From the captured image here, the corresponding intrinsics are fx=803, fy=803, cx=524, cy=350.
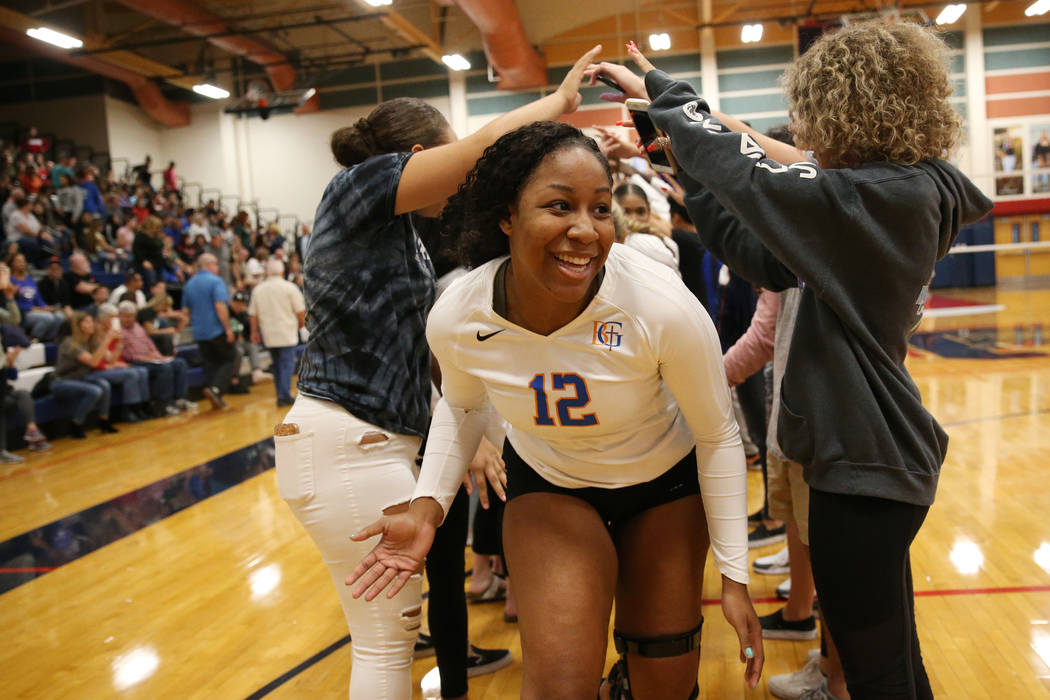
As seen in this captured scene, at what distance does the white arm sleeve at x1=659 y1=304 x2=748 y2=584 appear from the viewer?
1625 mm

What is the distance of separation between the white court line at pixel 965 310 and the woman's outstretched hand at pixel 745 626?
11.9 meters

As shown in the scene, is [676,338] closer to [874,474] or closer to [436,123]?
[874,474]

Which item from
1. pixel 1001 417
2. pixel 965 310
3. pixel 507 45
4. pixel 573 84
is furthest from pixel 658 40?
pixel 573 84

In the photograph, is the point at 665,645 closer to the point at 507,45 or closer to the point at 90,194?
the point at 507,45

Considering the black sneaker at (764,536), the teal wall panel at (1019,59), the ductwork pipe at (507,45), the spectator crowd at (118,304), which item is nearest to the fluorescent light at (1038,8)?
the teal wall panel at (1019,59)

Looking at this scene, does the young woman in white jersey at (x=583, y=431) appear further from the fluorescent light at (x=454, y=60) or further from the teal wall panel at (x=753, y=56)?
the teal wall panel at (x=753, y=56)

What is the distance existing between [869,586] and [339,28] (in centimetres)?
1803

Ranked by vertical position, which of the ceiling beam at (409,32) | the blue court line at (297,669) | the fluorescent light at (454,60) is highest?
the ceiling beam at (409,32)

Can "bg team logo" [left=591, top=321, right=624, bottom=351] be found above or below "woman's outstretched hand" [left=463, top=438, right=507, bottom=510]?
above

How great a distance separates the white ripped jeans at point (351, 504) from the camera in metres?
1.83

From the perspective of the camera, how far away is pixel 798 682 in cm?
244

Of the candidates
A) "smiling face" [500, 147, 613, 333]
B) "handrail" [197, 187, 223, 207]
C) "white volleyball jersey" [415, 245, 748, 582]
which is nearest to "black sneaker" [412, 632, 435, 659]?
"white volleyball jersey" [415, 245, 748, 582]

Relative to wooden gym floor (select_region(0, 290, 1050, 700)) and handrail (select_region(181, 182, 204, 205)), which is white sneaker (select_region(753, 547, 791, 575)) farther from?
handrail (select_region(181, 182, 204, 205))

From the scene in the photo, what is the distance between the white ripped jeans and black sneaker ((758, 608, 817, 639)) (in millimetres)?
1508
